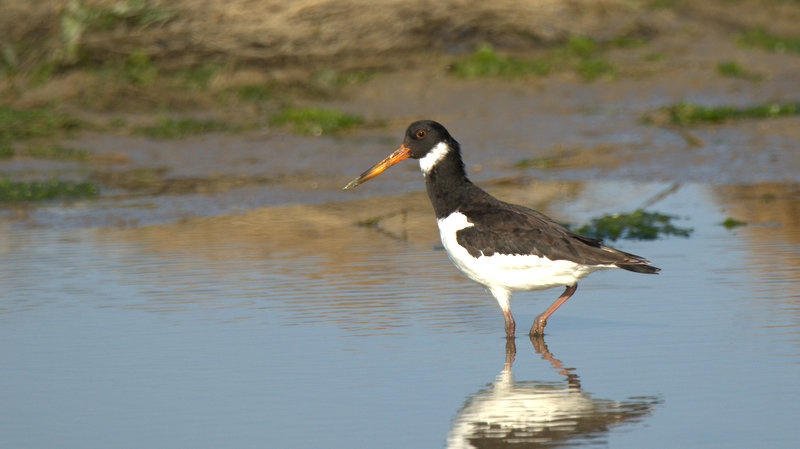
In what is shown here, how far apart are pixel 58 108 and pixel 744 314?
30.8 ft

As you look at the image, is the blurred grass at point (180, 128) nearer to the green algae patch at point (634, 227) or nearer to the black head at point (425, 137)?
the green algae patch at point (634, 227)

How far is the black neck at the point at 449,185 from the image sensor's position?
7180 millimetres

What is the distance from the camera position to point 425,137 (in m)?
7.50

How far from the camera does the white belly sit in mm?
6520

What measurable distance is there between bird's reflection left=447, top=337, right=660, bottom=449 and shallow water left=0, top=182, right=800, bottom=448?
0.01 m

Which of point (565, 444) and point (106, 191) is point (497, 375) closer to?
point (565, 444)

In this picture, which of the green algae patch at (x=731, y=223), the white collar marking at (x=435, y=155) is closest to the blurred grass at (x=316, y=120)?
the green algae patch at (x=731, y=223)

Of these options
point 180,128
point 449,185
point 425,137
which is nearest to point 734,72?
point 180,128

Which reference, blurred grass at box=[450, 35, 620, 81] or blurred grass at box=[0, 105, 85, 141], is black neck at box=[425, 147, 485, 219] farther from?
blurred grass at box=[450, 35, 620, 81]

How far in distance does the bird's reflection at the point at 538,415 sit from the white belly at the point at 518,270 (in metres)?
0.90

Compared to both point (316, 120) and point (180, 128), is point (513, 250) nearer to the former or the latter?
point (316, 120)

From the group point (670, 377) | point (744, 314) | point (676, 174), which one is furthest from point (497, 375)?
point (676, 174)

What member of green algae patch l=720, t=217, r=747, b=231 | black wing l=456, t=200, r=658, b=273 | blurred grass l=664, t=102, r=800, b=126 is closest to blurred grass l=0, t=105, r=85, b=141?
blurred grass l=664, t=102, r=800, b=126

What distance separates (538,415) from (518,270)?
1.50 meters
